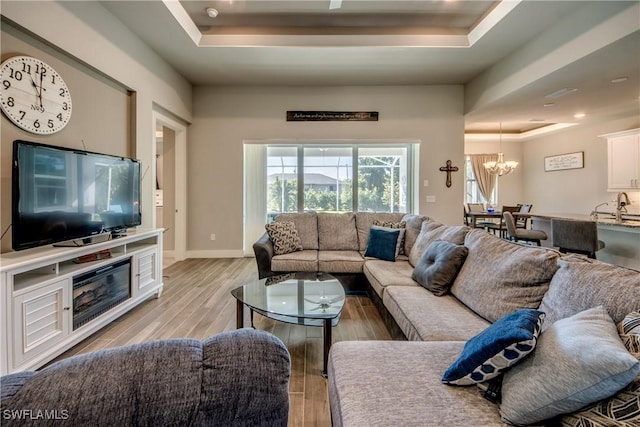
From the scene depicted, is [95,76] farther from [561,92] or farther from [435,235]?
[561,92]

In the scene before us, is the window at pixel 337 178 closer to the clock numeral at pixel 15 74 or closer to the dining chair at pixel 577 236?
the dining chair at pixel 577 236

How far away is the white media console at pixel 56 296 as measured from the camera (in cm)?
172

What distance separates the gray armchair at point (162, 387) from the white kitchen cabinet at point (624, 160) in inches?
303

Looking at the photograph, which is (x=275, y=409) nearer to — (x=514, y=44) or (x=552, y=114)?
(x=514, y=44)

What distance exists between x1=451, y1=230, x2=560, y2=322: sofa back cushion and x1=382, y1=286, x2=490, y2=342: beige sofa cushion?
0.10m

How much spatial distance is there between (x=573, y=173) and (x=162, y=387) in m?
9.05

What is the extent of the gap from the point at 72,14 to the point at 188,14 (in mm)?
1246

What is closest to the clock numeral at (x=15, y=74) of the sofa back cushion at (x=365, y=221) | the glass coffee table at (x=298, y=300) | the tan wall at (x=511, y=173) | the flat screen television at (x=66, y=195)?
the flat screen television at (x=66, y=195)

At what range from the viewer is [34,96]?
2266 millimetres

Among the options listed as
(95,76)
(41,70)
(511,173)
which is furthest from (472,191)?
(41,70)

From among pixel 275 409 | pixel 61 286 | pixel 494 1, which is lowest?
pixel 61 286

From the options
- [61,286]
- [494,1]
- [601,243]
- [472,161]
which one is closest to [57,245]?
[61,286]

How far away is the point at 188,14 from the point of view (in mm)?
3447

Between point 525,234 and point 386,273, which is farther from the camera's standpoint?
point 525,234
